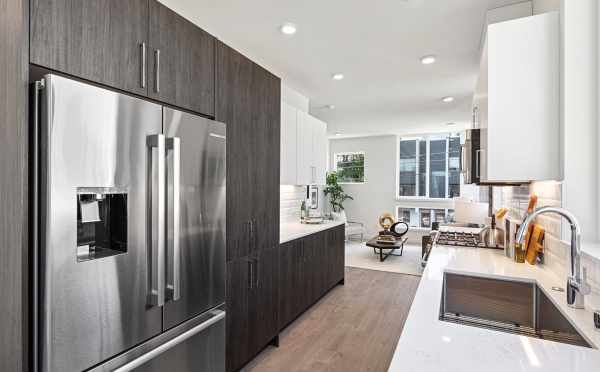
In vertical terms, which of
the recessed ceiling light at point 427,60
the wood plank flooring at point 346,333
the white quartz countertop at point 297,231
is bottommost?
the wood plank flooring at point 346,333

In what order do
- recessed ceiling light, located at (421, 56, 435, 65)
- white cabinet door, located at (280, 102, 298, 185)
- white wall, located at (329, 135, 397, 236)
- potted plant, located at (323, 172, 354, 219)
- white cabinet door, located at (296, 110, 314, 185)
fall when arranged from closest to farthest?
recessed ceiling light, located at (421, 56, 435, 65)
white cabinet door, located at (280, 102, 298, 185)
white cabinet door, located at (296, 110, 314, 185)
white wall, located at (329, 135, 397, 236)
potted plant, located at (323, 172, 354, 219)

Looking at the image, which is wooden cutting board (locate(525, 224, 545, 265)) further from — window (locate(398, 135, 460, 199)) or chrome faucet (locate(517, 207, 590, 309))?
window (locate(398, 135, 460, 199))

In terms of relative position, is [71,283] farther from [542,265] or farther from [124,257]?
[542,265]

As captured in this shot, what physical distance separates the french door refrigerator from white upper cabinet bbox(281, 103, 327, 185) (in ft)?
5.95

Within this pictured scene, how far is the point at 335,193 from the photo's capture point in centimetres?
830

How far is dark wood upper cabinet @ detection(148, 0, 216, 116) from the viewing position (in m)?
1.48

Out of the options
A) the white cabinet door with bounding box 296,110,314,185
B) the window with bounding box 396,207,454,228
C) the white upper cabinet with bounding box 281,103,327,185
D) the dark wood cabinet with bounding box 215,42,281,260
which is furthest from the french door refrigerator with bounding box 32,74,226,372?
the window with bounding box 396,207,454,228

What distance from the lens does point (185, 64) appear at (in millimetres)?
1652

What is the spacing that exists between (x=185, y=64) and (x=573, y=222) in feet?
6.23

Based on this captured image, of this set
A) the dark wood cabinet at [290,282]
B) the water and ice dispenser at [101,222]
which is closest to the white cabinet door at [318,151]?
the dark wood cabinet at [290,282]

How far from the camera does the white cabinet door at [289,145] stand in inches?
137

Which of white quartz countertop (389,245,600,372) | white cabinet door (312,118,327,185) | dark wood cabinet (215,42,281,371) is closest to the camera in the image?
white quartz countertop (389,245,600,372)

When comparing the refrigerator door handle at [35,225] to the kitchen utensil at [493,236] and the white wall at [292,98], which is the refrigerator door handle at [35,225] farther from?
the white wall at [292,98]

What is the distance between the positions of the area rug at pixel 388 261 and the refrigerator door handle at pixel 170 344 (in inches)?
155
